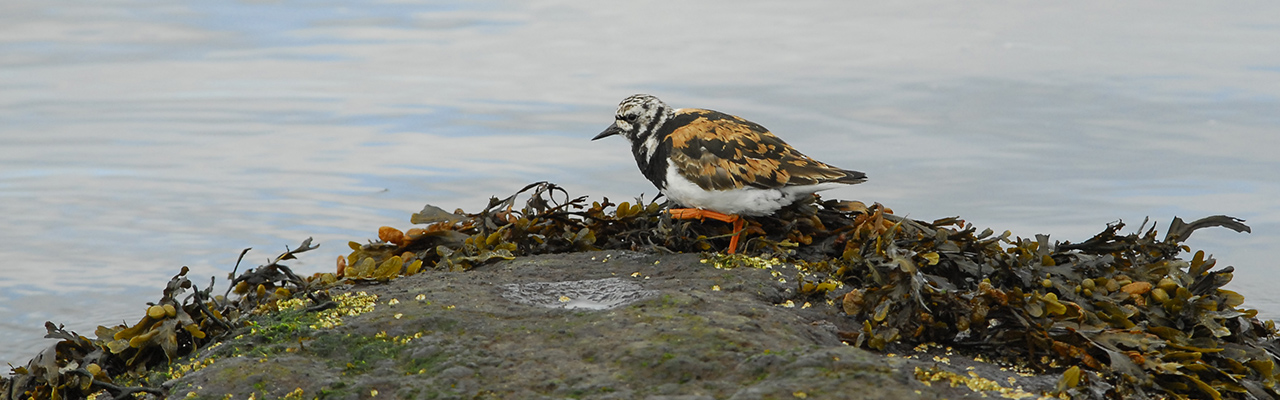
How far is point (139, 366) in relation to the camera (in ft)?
11.9

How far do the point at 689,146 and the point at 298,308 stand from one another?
215cm

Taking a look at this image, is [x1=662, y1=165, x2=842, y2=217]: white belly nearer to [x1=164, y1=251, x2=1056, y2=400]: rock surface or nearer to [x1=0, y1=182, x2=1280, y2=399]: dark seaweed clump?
[x1=0, y1=182, x2=1280, y2=399]: dark seaweed clump

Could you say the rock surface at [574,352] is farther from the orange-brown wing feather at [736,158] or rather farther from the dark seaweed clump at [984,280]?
Result: the orange-brown wing feather at [736,158]

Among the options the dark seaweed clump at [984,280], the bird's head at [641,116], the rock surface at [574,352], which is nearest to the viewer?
the rock surface at [574,352]

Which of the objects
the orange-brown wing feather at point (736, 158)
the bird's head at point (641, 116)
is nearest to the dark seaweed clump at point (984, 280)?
the orange-brown wing feather at point (736, 158)

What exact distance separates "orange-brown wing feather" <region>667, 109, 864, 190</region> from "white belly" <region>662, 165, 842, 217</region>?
0.09ft

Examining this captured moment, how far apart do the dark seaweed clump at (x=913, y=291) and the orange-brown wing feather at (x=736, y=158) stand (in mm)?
177

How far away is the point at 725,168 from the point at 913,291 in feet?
5.27

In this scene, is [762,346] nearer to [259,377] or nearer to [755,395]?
[755,395]

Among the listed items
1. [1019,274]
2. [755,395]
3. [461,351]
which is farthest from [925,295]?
[461,351]

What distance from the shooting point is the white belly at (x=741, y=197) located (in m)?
4.75

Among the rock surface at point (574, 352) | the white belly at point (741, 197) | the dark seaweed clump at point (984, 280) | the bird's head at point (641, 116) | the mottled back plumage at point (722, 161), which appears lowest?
the rock surface at point (574, 352)

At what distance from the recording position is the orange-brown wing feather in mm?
4836

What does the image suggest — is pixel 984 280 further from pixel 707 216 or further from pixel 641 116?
pixel 641 116
